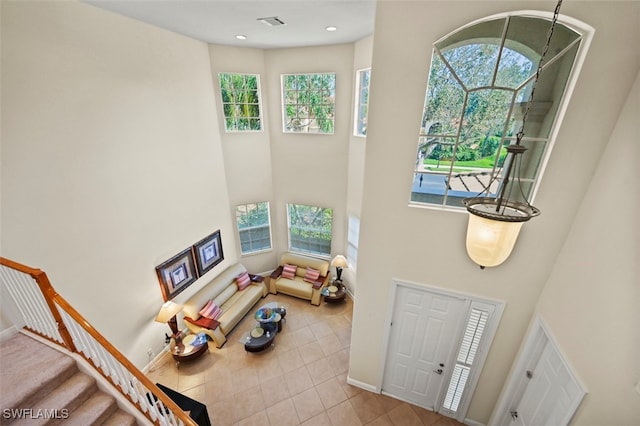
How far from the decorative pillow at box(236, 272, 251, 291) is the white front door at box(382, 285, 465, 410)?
12.2 ft

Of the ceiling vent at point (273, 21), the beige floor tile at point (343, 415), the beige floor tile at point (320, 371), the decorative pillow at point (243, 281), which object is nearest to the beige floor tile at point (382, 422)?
the beige floor tile at point (343, 415)

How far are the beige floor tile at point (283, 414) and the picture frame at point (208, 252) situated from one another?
3.01 metres

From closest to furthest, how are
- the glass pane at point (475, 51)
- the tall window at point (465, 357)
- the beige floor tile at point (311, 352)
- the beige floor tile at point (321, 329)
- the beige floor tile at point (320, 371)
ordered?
the glass pane at point (475, 51), the tall window at point (465, 357), the beige floor tile at point (320, 371), the beige floor tile at point (311, 352), the beige floor tile at point (321, 329)

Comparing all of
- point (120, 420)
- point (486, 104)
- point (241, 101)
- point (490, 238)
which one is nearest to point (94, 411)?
point (120, 420)

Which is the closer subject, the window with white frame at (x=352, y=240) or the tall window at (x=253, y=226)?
the window with white frame at (x=352, y=240)

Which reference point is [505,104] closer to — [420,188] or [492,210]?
[420,188]

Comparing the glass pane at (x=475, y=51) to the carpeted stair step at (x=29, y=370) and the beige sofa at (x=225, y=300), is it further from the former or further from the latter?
the beige sofa at (x=225, y=300)

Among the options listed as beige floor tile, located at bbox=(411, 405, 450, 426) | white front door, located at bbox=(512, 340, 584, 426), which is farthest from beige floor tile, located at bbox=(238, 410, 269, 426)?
white front door, located at bbox=(512, 340, 584, 426)

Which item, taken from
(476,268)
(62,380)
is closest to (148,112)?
(62,380)

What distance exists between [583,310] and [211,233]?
5951mm

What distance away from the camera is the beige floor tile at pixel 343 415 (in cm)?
378

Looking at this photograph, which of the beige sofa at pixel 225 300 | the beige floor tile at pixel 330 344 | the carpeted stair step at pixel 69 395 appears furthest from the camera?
the beige sofa at pixel 225 300

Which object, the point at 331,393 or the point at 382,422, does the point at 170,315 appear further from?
the point at 382,422

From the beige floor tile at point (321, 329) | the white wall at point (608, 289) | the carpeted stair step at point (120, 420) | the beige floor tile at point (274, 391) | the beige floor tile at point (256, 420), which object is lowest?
the beige floor tile at point (321, 329)
